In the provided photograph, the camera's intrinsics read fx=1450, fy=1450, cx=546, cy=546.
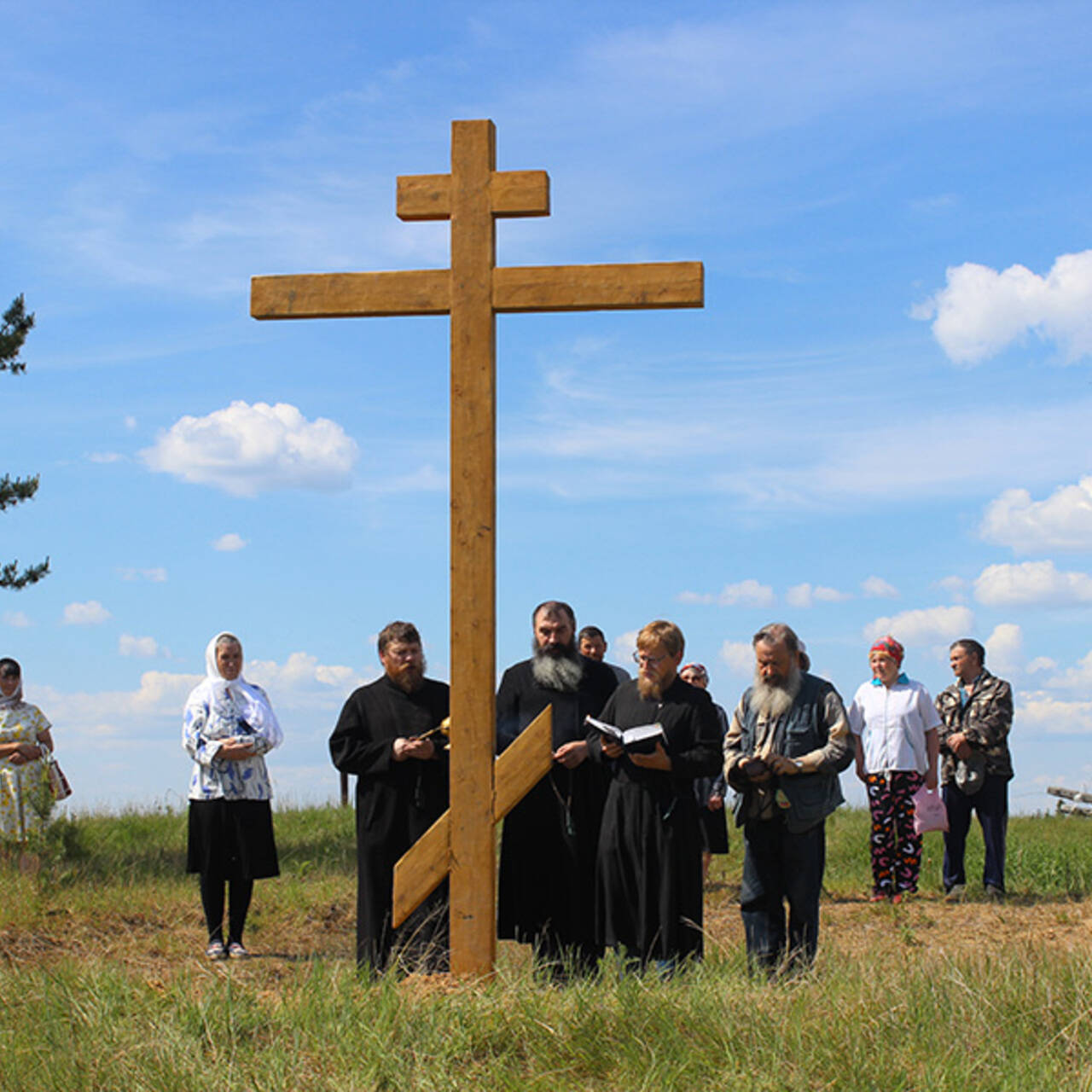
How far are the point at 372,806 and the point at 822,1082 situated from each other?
10.8 feet

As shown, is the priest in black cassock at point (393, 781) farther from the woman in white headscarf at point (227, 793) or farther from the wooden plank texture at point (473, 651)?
the woman in white headscarf at point (227, 793)

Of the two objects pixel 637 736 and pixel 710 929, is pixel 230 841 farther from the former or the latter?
pixel 710 929

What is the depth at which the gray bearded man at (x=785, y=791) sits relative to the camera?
24.1 feet

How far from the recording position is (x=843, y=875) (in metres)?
13.2

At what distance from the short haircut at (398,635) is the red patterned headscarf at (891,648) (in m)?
5.10

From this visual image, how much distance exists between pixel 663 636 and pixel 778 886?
57.3 inches

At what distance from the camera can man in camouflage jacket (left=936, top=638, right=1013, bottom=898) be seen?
39.4 ft

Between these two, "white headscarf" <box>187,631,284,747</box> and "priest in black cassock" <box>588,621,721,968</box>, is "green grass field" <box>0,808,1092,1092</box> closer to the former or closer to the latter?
"priest in black cassock" <box>588,621,721,968</box>

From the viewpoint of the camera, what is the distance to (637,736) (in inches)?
274

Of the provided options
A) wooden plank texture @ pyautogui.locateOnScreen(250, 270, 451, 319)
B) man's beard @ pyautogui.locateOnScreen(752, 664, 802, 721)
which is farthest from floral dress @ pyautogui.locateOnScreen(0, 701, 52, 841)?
man's beard @ pyautogui.locateOnScreen(752, 664, 802, 721)

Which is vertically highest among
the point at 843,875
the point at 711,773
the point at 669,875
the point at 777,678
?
the point at 777,678

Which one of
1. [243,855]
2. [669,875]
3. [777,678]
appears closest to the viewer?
[669,875]

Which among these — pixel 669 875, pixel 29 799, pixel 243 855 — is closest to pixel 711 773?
pixel 669 875

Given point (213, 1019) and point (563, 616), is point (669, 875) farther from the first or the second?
point (213, 1019)
